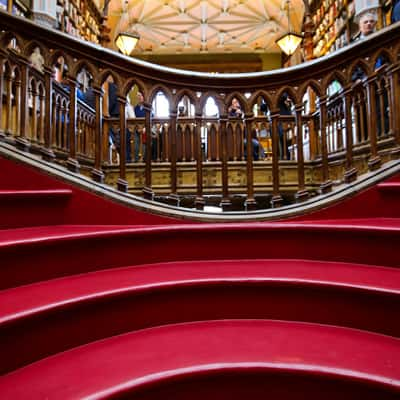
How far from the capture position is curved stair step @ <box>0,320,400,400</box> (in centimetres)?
81

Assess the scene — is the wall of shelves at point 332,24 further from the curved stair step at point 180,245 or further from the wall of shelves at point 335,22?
the curved stair step at point 180,245

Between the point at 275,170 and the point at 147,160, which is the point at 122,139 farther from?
the point at 275,170

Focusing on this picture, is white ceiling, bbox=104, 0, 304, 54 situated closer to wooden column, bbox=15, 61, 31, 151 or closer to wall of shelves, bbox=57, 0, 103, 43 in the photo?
wall of shelves, bbox=57, 0, 103, 43

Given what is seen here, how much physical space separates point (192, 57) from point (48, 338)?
1198cm

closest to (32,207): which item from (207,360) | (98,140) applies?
(98,140)

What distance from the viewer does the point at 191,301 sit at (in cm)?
120

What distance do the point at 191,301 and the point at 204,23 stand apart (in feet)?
33.9

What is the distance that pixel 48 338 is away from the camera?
Result: 95cm

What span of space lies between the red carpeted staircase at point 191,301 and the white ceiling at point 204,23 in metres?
8.83

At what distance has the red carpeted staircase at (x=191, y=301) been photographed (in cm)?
87

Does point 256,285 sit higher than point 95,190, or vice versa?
point 95,190

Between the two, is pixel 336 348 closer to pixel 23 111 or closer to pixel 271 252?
pixel 271 252

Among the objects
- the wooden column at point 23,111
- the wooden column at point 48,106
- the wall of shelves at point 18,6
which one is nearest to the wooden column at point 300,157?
the wooden column at point 48,106

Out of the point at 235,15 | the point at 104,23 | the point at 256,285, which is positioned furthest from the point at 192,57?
the point at 256,285
